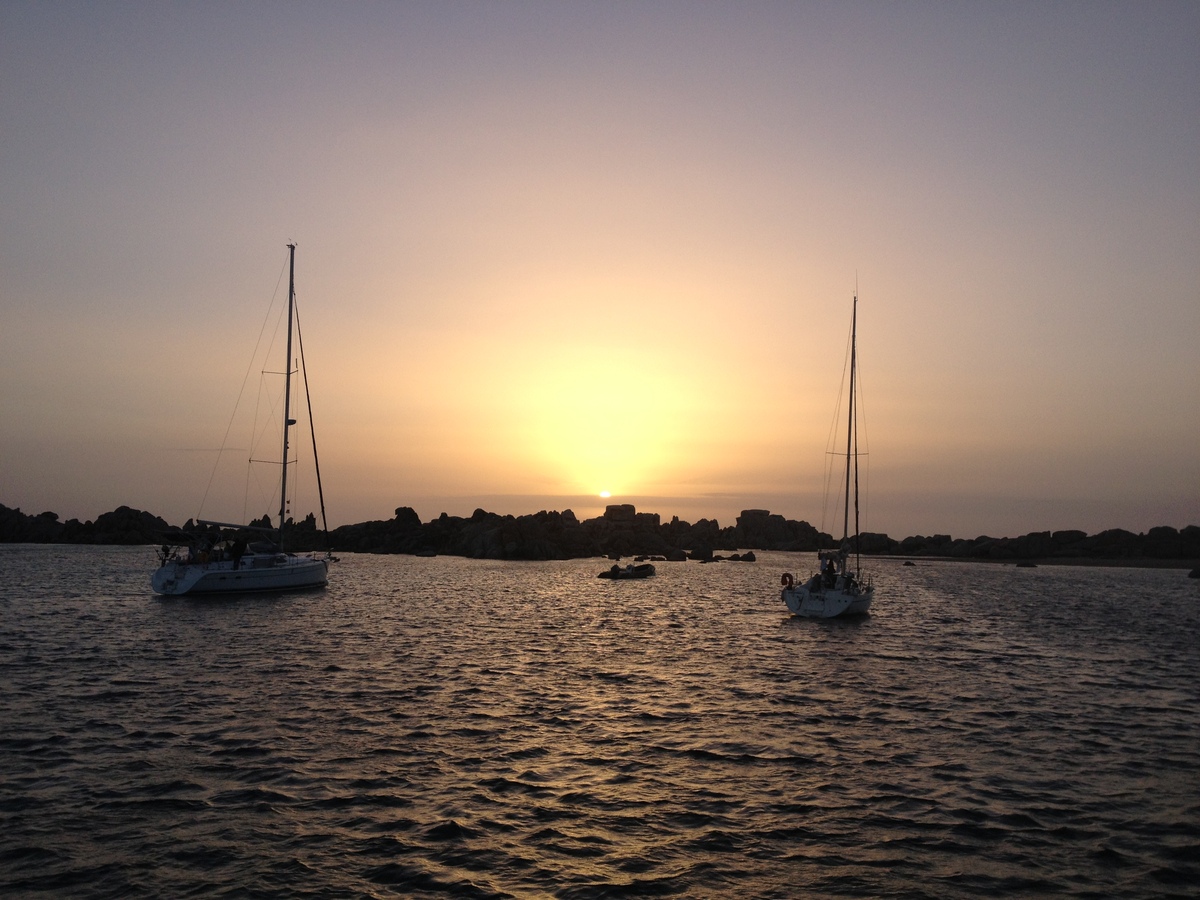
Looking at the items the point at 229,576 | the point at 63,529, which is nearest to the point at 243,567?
the point at 229,576

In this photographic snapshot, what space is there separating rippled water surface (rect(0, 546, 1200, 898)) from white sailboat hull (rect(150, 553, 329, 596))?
14.4 m

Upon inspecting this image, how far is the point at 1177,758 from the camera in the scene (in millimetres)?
19188

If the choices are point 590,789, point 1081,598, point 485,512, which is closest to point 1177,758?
point 590,789

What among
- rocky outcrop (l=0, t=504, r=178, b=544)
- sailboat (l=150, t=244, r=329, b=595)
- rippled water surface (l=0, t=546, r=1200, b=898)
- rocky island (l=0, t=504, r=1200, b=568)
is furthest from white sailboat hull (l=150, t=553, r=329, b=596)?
rocky outcrop (l=0, t=504, r=178, b=544)

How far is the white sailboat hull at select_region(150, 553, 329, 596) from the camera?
5441 centimetres

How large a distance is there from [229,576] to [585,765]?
45233mm

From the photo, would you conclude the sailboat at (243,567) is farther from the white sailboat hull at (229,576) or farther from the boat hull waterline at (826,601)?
the boat hull waterline at (826,601)

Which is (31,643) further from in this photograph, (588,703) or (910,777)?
(910,777)

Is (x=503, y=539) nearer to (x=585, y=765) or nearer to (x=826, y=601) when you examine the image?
(x=826, y=601)

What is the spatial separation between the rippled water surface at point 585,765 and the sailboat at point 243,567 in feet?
48.0

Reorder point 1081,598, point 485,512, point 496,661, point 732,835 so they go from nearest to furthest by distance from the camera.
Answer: point 732,835 → point 496,661 → point 1081,598 → point 485,512

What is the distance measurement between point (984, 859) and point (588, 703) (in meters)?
13.4

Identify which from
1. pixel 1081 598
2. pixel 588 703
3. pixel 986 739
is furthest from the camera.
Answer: pixel 1081 598

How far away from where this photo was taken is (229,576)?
181 feet
